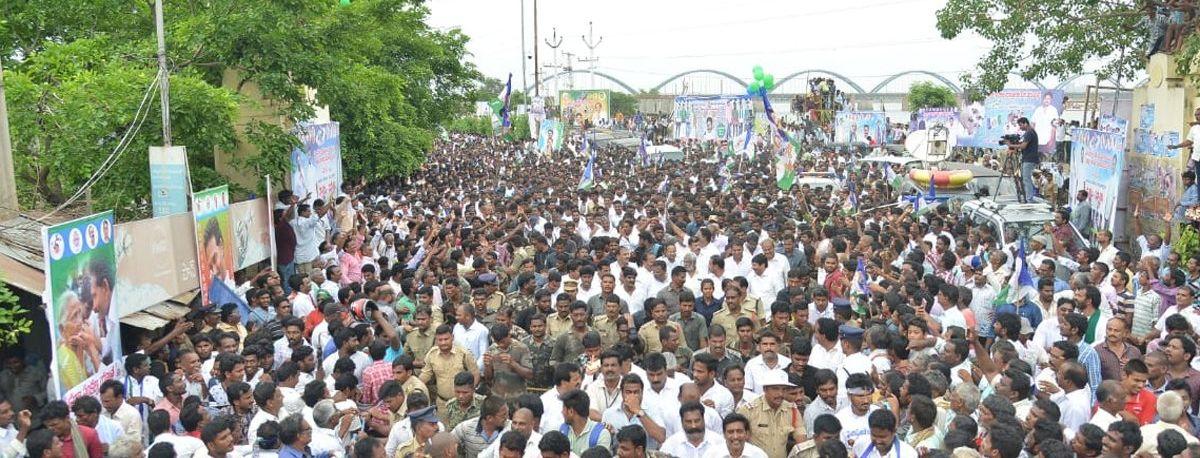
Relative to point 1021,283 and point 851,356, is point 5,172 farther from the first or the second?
point 1021,283

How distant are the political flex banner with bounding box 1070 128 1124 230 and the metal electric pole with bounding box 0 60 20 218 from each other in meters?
11.9

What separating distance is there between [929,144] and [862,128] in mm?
13294

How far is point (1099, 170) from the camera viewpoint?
15414 millimetres

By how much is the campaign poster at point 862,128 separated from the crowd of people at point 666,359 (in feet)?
76.1

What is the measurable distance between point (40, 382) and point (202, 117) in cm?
531

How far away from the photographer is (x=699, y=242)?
41.2 ft

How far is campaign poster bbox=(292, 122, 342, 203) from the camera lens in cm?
1503

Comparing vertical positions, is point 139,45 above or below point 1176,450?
above

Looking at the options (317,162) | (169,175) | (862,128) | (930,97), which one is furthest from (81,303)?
(930,97)

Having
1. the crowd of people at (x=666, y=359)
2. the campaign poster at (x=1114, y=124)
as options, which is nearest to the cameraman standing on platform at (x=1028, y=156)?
the campaign poster at (x=1114, y=124)

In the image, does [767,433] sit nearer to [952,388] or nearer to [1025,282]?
[952,388]

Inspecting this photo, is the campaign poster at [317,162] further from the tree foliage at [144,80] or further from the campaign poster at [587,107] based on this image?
the campaign poster at [587,107]

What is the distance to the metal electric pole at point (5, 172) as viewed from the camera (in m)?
10.0

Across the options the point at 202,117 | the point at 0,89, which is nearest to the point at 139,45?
the point at 202,117
